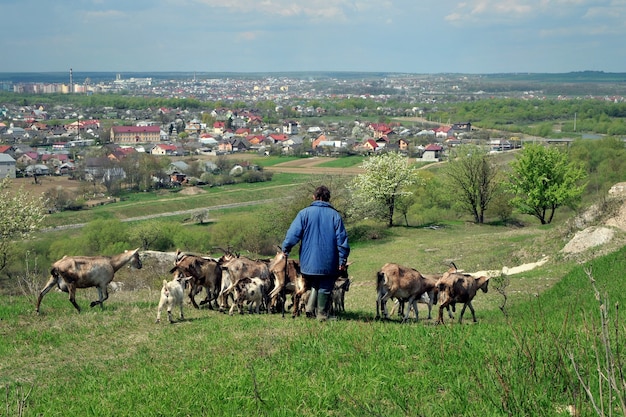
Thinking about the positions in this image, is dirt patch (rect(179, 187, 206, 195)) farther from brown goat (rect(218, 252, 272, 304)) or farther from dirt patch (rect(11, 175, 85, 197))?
brown goat (rect(218, 252, 272, 304))

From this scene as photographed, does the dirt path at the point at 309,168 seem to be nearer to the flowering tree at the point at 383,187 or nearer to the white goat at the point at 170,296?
the flowering tree at the point at 383,187

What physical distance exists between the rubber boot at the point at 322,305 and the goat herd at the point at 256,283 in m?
0.67

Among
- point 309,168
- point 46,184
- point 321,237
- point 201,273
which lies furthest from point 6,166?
point 321,237

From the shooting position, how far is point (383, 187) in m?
50.2

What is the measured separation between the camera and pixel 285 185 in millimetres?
98062

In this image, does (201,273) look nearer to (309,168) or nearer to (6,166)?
(309,168)

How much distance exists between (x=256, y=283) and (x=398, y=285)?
330cm

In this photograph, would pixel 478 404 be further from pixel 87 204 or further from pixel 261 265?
pixel 87 204

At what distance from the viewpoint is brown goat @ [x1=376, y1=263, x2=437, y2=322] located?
48.4 ft

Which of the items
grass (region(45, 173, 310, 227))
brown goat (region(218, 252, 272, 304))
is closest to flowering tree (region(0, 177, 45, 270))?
brown goat (region(218, 252, 272, 304))

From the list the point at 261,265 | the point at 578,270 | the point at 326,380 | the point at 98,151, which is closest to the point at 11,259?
the point at 261,265

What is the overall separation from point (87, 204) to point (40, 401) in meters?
81.0

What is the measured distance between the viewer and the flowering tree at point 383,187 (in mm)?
50156

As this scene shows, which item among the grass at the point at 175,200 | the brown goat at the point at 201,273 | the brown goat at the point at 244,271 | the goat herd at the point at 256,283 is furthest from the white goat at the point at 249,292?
the grass at the point at 175,200
